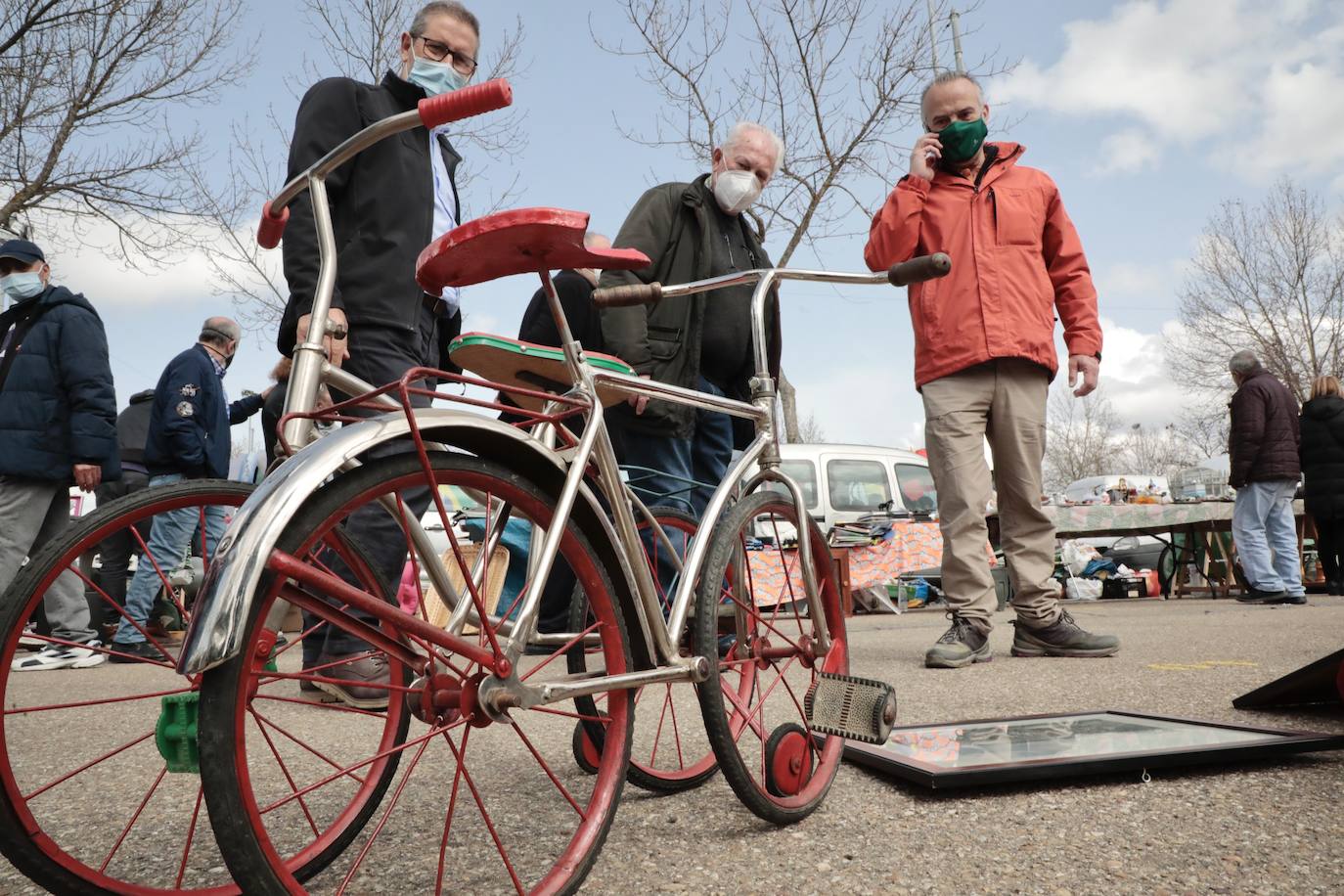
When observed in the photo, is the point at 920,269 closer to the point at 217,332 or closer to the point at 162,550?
Answer: the point at 162,550

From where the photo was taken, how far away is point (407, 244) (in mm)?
2801

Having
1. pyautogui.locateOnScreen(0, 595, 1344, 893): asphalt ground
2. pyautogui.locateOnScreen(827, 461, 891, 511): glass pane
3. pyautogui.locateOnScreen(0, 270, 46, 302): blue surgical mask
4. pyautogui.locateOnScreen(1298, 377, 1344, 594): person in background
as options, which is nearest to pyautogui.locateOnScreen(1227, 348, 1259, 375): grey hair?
pyautogui.locateOnScreen(1298, 377, 1344, 594): person in background

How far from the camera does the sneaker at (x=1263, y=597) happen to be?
8211 millimetres

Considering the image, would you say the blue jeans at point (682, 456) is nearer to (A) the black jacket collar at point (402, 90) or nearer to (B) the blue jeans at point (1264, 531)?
(A) the black jacket collar at point (402, 90)

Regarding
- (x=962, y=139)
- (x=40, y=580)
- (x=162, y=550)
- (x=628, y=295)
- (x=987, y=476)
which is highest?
(x=962, y=139)

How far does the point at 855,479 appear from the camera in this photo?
434 inches

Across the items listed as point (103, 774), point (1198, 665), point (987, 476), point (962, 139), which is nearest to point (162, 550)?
point (103, 774)

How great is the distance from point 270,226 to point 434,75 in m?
1.36

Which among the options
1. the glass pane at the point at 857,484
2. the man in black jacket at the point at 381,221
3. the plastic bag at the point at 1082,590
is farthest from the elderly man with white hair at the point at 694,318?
the plastic bag at the point at 1082,590

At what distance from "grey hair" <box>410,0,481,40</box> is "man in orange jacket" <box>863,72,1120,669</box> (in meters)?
1.94

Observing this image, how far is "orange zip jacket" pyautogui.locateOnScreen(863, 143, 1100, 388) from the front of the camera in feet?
12.9

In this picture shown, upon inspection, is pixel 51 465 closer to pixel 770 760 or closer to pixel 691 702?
pixel 691 702

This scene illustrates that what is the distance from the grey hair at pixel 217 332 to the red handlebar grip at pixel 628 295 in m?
4.42

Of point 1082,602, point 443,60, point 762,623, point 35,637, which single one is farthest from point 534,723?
point 1082,602
